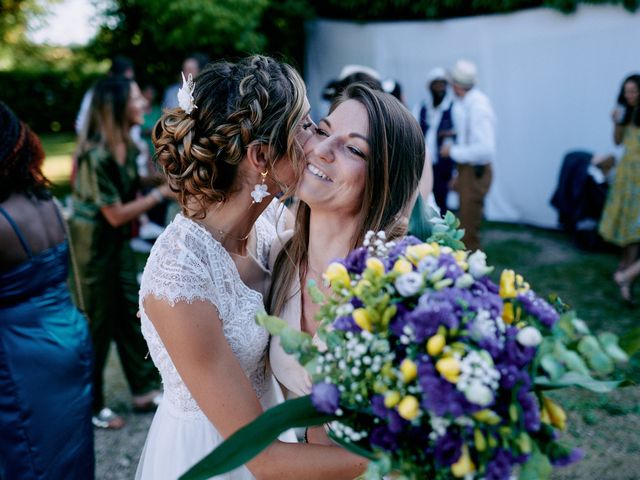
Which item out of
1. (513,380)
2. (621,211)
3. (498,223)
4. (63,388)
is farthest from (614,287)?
(513,380)

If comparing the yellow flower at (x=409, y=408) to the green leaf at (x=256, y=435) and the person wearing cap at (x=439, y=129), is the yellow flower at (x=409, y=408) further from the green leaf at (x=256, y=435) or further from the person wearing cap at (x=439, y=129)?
the person wearing cap at (x=439, y=129)

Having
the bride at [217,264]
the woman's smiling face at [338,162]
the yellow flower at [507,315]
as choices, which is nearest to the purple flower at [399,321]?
the yellow flower at [507,315]

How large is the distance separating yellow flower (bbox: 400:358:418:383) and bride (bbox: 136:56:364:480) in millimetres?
579

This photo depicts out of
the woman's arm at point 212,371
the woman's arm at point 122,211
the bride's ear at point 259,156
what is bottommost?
the woman's arm at point 122,211

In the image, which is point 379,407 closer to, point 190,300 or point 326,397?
point 326,397

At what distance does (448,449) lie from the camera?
119 centimetres

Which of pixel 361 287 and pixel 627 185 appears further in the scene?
pixel 627 185

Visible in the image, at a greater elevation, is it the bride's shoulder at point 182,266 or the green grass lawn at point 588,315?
the bride's shoulder at point 182,266

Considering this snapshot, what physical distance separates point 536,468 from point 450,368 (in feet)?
0.87

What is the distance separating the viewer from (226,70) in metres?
2.07

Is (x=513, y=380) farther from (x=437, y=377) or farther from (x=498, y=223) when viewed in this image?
(x=498, y=223)

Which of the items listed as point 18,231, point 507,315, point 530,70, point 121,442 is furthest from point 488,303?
point 530,70

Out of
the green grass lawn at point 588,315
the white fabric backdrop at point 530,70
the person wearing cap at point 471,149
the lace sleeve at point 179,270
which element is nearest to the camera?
the lace sleeve at point 179,270

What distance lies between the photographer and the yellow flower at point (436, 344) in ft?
3.81
